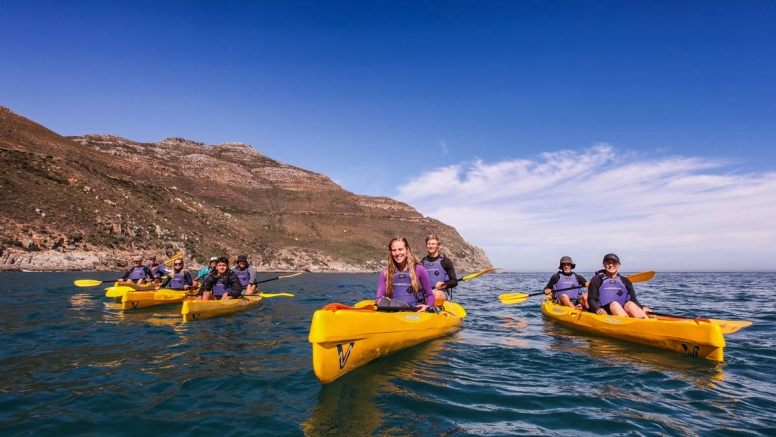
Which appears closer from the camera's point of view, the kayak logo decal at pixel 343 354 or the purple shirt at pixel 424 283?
the kayak logo decal at pixel 343 354

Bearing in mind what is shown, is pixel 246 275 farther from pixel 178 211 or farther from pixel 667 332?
pixel 178 211

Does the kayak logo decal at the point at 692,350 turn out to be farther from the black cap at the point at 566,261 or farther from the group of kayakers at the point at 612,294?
the black cap at the point at 566,261

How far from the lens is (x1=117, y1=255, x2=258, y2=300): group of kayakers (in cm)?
1260

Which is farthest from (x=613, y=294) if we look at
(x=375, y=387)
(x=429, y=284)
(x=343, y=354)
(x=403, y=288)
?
(x=343, y=354)

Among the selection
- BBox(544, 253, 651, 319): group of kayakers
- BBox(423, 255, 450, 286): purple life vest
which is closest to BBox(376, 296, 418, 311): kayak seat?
BBox(423, 255, 450, 286): purple life vest

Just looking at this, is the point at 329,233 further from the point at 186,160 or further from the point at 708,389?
the point at 708,389

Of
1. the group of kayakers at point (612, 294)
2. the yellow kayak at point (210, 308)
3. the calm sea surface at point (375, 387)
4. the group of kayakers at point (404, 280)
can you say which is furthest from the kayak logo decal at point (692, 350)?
the yellow kayak at point (210, 308)

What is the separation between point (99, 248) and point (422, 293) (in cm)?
4414

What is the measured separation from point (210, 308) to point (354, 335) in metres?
7.69

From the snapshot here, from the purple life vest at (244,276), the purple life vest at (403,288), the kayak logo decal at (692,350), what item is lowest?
the kayak logo decal at (692,350)

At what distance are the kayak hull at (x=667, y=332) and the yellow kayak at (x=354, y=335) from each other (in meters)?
4.16

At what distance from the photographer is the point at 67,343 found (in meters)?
7.59

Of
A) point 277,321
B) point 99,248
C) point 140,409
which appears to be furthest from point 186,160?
point 140,409

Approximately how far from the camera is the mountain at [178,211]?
130 feet
